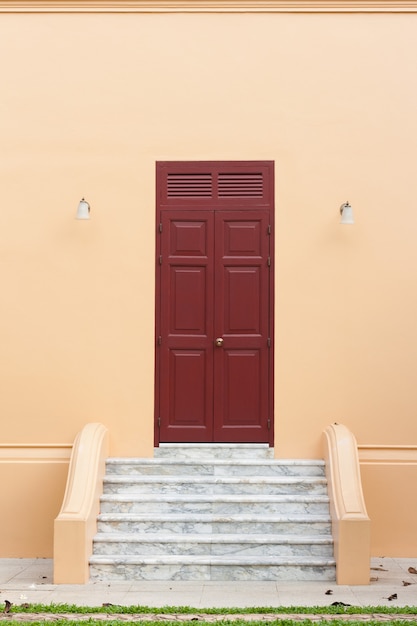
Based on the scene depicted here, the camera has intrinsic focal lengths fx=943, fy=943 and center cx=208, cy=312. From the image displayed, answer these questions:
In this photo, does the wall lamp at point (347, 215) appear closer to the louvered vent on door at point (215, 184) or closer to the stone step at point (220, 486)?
the louvered vent on door at point (215, 184)

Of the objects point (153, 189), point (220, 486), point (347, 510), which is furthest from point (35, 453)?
point (347, 510)

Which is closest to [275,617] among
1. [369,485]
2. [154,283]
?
[369,485]

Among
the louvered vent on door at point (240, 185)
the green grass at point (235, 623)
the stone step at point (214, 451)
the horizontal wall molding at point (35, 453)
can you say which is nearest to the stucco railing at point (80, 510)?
the horizontal wall molding at point (35, 453)

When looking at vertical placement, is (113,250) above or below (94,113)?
below

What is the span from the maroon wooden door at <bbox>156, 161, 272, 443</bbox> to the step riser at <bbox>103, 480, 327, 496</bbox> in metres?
0.61

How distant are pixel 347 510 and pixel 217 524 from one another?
3.99 feet

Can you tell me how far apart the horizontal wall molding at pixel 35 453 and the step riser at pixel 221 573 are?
152 cm

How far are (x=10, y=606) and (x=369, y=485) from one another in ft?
12.4

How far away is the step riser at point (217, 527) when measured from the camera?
8.63 metres

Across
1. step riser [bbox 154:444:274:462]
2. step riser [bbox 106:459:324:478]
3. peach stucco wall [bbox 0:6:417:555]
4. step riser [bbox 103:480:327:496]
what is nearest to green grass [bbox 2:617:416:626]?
step riser [bbox 103:480:327:496]

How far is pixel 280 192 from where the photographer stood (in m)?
9.61

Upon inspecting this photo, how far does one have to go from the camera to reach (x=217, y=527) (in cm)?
866

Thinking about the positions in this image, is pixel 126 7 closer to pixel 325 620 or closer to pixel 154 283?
pixel 154 283

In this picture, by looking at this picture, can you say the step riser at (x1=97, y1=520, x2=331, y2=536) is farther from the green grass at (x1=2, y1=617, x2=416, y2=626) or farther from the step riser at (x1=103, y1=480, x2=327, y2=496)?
the green grass at (x1=2, y1=617, x2=416, y2=626)
